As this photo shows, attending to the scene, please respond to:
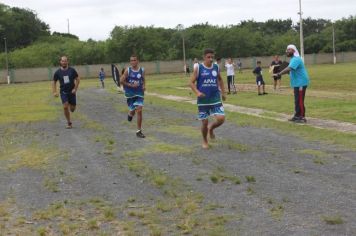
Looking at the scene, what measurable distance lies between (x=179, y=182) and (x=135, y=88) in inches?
225

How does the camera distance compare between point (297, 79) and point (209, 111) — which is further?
point (297, 79)

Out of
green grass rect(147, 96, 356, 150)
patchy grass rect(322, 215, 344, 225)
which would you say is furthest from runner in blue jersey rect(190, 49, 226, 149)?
patchy grass rect(322, 215, 344, 225)

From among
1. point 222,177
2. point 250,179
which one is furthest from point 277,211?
point 222,177

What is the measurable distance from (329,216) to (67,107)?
10.5m

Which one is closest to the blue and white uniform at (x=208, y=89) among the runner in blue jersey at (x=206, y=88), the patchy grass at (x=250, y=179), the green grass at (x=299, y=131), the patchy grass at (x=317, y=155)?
the runner in blue jersey at (x=206, y=88)

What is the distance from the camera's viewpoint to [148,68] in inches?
3349

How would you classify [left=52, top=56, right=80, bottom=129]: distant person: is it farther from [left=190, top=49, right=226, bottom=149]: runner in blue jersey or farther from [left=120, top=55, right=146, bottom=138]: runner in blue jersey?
[left=190, top=49, right=226, bottom=149]: runner in blue jersey

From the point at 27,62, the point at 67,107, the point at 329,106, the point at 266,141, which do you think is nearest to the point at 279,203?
the point at 266,141

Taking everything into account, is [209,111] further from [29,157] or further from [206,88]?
[29,157]

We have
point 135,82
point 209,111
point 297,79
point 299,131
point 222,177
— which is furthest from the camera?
point 297,79

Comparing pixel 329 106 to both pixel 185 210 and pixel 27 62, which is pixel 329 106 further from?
pixel 27 62

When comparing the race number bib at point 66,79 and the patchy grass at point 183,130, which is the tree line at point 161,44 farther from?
the patchy grass at point 183,130

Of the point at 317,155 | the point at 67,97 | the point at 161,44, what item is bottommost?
the point at 317,155

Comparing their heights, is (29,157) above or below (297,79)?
below
